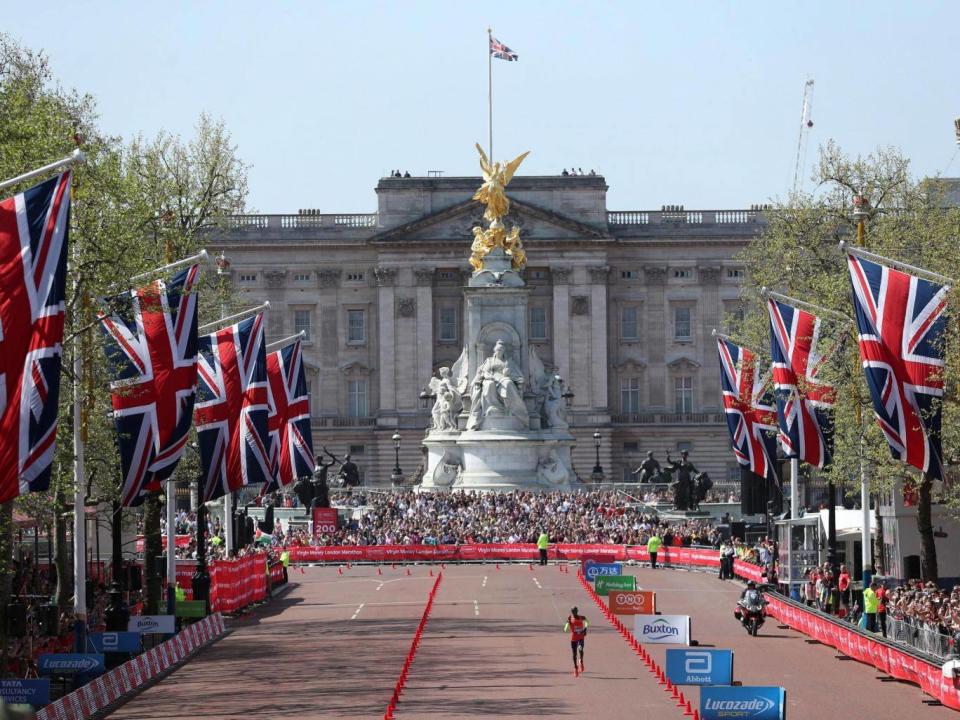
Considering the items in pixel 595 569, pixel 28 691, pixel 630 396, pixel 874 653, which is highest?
pixel 630 396

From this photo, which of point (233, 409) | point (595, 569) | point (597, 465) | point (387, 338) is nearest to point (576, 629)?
point (233, 409)

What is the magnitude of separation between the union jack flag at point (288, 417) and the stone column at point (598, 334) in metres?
75.5

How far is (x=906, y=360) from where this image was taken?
30.5m

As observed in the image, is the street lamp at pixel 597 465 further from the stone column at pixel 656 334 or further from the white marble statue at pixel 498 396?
the white marble statue at pixel 498 396

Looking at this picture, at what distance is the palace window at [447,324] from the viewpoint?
12769 cm

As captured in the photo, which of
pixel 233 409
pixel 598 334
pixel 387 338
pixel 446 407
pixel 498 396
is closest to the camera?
pixel 233 409

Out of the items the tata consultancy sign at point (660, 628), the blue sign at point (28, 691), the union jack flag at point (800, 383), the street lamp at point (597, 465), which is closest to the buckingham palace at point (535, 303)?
the street lamp at point (597, 465)

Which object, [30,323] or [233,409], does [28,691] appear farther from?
[233,409]

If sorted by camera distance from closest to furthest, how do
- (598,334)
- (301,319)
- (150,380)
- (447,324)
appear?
(150,380), (598,334), (447,324), (301,319)

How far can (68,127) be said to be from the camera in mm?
39719

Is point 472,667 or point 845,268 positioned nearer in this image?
point 472,667

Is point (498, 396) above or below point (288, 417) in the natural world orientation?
above

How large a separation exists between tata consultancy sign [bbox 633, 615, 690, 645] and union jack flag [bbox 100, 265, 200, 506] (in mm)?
9611

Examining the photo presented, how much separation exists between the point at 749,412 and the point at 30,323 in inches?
1164
